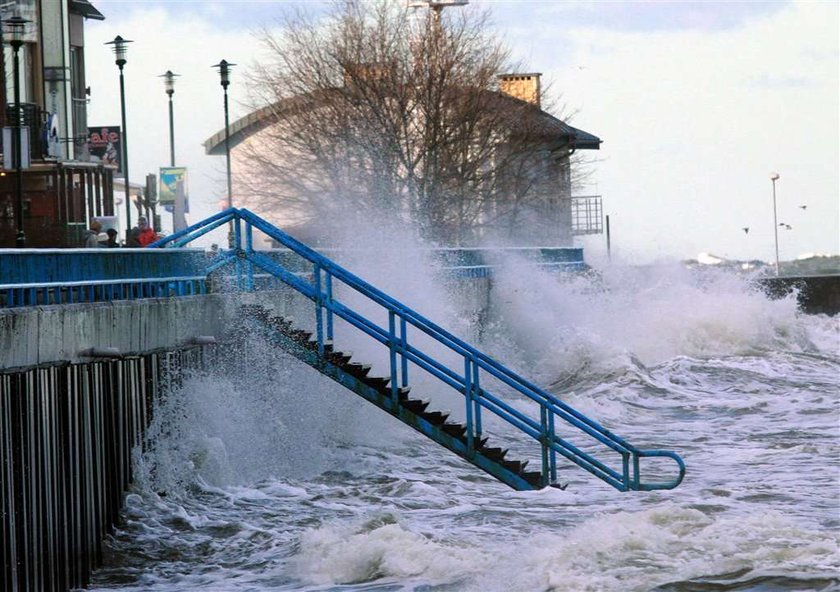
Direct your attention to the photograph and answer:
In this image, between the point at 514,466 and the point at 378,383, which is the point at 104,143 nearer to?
the point at 378,383

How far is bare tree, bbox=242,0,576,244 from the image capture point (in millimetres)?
46781

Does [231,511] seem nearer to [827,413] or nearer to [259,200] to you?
[827,413]

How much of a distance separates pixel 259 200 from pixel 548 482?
104 ft

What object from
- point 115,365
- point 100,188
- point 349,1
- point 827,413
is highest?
point 349,1

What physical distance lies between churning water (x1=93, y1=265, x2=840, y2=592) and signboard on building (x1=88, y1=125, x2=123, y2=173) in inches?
559

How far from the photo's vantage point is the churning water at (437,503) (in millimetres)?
12797

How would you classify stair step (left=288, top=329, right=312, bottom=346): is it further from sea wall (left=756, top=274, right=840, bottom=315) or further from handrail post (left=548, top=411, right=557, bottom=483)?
sea wall (left=756, top=274, right=840, bottom=315)

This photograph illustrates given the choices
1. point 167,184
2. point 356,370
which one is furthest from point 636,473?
point 167,184

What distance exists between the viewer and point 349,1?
48406 millimetres

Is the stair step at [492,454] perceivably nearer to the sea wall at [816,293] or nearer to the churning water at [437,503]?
the churning water at [437,503]

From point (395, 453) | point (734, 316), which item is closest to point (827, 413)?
point (395, 453)

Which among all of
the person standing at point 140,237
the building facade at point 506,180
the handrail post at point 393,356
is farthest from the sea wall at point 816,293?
the handrail post at point 393,356

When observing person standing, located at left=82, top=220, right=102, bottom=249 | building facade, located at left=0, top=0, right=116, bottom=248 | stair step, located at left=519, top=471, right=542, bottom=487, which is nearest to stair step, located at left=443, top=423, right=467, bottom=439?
stair step, located at left=519, top=471, right=542, bottom=487

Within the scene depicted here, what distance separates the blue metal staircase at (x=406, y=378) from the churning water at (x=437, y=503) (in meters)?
0.32
